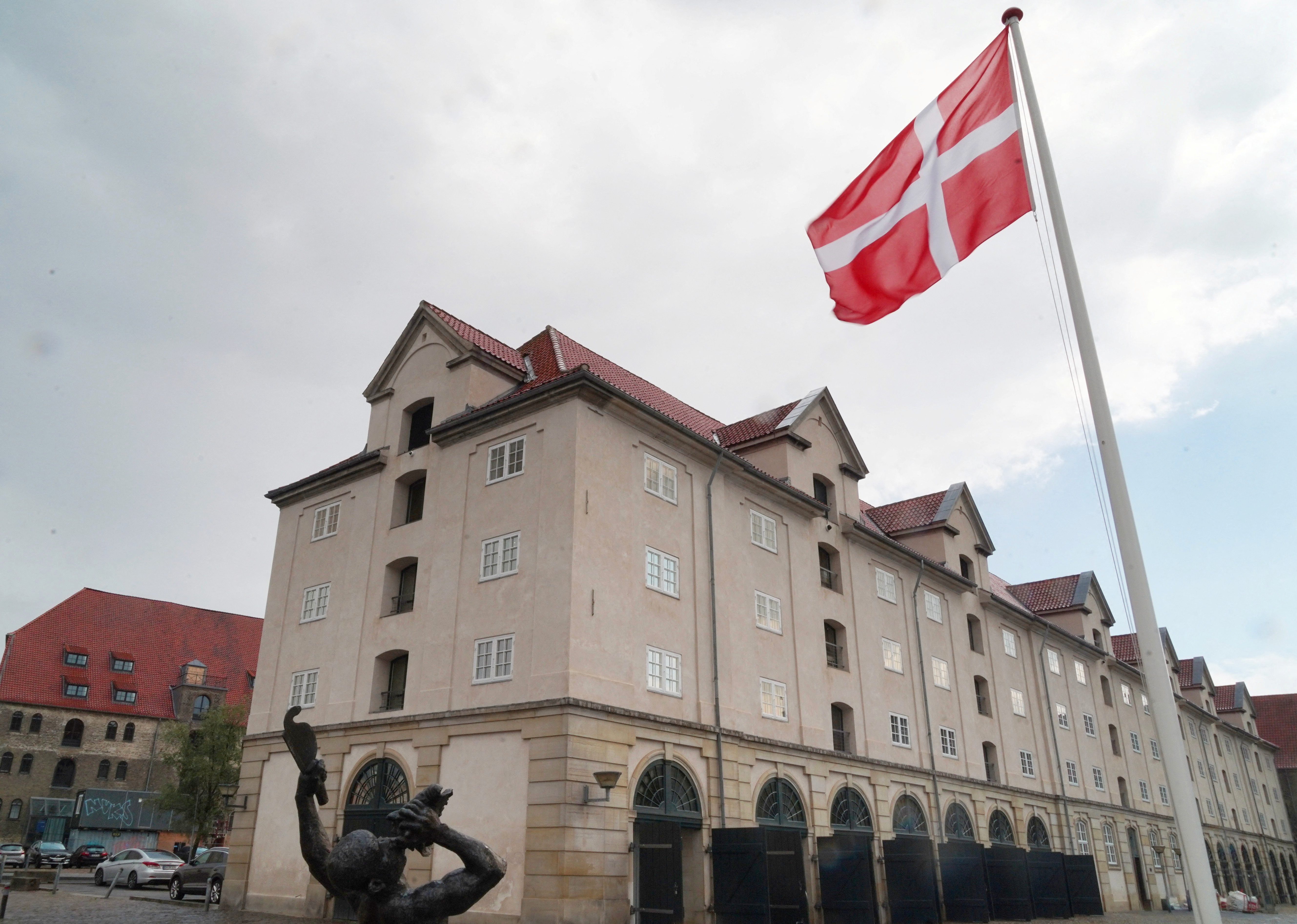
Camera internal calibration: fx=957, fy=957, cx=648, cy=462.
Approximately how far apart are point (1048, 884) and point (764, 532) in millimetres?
18602

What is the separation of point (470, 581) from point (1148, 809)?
46.5m

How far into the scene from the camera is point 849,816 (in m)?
31.2

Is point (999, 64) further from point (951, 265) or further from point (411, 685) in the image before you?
point (411, 685)

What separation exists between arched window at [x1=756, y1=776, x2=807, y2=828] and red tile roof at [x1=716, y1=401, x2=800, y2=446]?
12.0 meters

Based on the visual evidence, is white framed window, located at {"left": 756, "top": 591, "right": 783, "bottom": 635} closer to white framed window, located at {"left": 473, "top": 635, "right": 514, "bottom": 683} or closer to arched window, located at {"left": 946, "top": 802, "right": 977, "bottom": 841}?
white framed window, located at {"left": 473, "top": 635, "right": 514, "bottom": 683}

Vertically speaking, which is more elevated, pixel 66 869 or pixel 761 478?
pixel 761 478

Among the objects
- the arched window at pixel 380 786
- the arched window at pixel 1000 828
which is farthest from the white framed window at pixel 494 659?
the arched window at pixel 1000 828

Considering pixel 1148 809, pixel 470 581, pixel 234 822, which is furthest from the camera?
pixel 1148 809

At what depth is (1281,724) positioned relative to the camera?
98.4 meters

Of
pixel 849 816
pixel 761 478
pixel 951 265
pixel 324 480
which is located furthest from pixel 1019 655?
pixel 951 265

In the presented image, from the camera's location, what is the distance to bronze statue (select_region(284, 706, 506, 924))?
275 inches

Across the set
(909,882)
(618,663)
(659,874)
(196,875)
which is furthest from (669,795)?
(196,875)

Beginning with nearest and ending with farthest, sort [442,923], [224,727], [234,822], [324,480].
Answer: [442,923] < [234,822] < [324,480] < [224,727]

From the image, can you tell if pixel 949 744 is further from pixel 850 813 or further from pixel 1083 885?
pixel 850 813
